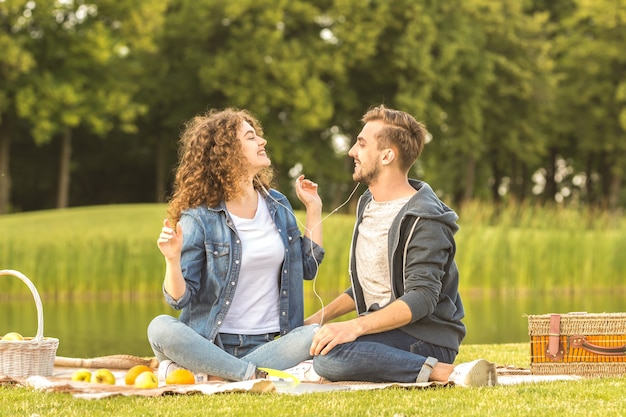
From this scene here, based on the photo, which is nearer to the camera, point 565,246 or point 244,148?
point 244,148

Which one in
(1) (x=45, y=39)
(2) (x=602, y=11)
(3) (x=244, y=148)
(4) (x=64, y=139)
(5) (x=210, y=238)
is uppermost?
(2) (x=602, y=11)

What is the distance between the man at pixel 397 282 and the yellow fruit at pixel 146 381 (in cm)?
77

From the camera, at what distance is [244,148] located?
537 cm

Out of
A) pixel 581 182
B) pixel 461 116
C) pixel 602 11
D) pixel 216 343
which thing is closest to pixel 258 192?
pixel 216 343

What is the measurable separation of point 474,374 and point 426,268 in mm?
517

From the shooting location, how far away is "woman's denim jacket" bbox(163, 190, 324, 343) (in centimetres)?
519

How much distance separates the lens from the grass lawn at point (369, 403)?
413 centimetres

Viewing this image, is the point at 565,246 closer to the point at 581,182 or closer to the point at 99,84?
the point at 99,84

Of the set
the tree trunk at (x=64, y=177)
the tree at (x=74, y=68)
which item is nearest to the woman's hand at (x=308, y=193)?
the tree at (x=74, y=68)

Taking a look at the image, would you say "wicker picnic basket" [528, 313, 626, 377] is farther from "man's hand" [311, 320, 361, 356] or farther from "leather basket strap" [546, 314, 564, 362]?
"man's hand" [311, 320, 361, 356]

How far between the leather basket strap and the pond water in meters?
4.30

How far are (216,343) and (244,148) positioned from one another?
0.99m

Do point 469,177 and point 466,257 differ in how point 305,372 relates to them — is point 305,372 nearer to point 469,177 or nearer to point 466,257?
point 466,257

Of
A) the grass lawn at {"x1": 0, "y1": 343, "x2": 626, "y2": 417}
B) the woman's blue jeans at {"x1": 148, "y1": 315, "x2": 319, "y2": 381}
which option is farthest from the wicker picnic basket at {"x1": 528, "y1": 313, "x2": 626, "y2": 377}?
the woman's blue jeans at {"x1": 148, "y1": 315, "x2": 319, "y2": 381}
